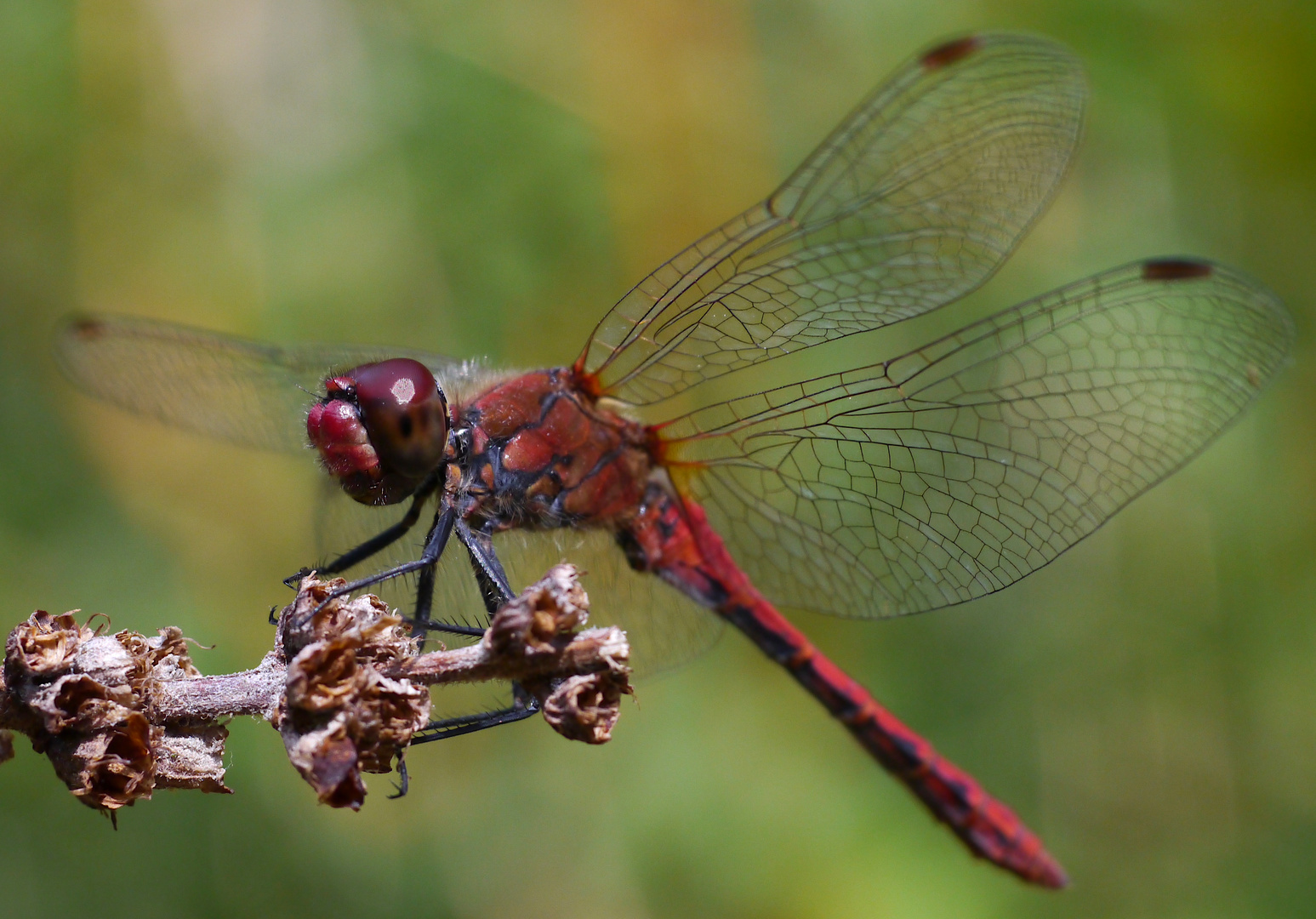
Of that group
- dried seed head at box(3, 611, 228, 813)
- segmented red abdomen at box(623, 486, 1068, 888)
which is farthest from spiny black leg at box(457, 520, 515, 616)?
dried seed head at box(3, 611, 228, 813)

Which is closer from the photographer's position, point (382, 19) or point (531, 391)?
point (531, 391)

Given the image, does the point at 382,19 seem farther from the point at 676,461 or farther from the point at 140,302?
the point at 676,461

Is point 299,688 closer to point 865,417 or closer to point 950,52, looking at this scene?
point 865,417

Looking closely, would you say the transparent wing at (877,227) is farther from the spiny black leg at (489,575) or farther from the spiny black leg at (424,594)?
the spiny black leg at (424,594)

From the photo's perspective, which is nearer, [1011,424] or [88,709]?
[88,709]

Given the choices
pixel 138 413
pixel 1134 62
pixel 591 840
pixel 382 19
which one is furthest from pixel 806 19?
pixel 591 840

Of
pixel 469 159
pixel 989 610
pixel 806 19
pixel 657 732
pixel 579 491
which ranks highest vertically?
pixel 806 19

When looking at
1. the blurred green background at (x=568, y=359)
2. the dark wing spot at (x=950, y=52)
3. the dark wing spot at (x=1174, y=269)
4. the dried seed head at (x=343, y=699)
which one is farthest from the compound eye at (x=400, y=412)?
the dark wing spot at (x=1174, y=269)

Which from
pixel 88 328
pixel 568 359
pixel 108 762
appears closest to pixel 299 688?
pixel 108 762

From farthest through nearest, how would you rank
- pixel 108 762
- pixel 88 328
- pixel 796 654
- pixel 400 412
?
pixel 88 328 → pixel 796 654 → pixel 400 412 → pixel 108 762
